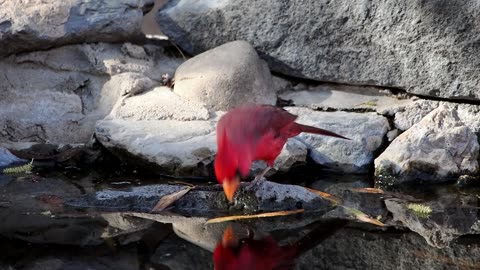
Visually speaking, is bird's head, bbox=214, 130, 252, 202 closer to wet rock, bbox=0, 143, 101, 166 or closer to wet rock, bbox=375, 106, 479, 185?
wet rock, bbox=375, 106, 479, 185

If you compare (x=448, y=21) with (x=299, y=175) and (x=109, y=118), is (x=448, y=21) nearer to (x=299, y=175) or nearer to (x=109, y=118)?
(x=299, y=175)

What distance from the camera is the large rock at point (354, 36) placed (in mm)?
A: 4422

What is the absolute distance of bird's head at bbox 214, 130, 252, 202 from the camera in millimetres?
2895

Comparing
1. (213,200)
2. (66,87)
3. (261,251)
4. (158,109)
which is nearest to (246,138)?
(261,251)

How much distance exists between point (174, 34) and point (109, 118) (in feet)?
2.62

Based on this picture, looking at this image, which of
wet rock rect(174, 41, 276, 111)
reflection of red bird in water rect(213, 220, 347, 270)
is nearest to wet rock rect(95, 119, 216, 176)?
wet rock rect(174, 41, 276, 111)

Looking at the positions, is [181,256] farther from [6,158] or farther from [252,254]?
[6,158]

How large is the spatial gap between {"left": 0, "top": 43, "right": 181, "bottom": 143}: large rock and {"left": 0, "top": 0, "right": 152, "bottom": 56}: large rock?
80 mm

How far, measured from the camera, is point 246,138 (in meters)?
2.98

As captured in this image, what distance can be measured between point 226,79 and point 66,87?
948 millimetres

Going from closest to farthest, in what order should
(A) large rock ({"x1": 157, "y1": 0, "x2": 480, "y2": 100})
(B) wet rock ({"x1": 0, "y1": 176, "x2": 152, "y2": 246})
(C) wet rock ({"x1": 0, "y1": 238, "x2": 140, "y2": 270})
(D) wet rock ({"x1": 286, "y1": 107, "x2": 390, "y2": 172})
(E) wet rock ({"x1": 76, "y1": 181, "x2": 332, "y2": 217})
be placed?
(C) wet rock ({"x1": 0, "y1": 238, "x2": 140, "y2": 270}), (B) wet rock ({"x1": 0, "y1": 176, "x2": 152, "y2": 246}), (E) wet rock ({"x1": 76, "y1": 181, "x2": 332, "y2": 217}), (D) wet rock ({"x1": 286, "y1": 107, "x2": 390, "y2": 172}), (A) large rock ({"x1": 157, "y1": 0, "x2": 480, "y2": 100})

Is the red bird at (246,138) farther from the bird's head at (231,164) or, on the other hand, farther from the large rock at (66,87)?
the large rock at (66,87)

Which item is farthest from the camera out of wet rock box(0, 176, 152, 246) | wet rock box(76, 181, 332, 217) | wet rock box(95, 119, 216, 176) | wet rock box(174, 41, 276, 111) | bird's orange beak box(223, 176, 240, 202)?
wet rock box(174, 41, 276, 111)

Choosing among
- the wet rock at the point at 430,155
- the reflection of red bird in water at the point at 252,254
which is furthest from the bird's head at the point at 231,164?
the wet rock at the point at 430,155
